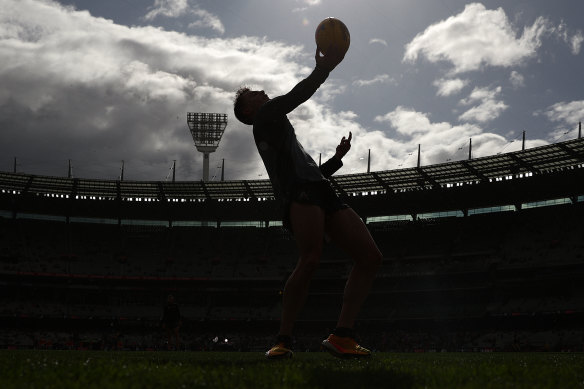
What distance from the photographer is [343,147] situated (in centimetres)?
569

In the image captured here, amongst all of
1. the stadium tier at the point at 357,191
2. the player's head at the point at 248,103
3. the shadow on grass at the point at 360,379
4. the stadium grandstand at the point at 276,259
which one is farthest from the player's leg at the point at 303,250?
the stadium tier at the point at 357,191

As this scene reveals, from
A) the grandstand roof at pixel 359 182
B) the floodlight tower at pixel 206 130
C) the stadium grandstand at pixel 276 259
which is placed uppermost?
the floodlight tower at pixel 206 130

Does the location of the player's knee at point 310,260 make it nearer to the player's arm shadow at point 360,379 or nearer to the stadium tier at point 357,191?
the player's arm shadow at point 360,379

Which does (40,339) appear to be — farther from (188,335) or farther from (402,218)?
(402,218)

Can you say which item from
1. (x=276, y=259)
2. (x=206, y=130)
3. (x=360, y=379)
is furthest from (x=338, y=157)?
(x=206, y=130)

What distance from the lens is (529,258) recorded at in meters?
40.3

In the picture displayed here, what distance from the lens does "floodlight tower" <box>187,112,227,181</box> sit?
6009 centimetres

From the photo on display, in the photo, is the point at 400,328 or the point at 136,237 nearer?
the point at 400,328

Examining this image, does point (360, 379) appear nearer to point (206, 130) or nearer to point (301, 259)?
point (301, 259)

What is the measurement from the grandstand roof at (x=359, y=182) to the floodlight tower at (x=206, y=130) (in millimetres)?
10507

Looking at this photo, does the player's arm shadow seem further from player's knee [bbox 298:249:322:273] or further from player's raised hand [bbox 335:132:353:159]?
player's raised hand [bbox 335:132:353:159]

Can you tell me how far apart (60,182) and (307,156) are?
46.5 m

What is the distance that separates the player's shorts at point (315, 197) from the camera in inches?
178

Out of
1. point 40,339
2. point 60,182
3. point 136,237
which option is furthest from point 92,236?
point 40,339
